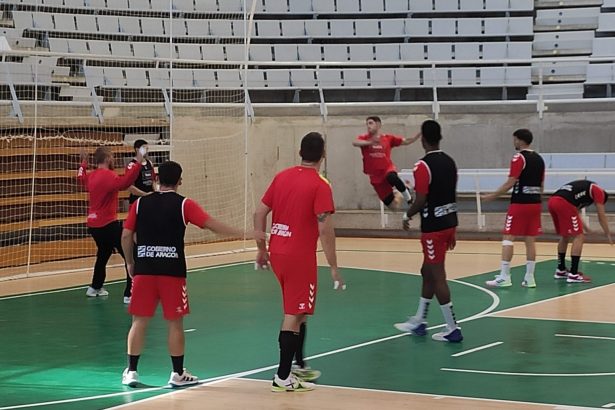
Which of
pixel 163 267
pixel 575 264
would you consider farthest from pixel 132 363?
pixel 575 264

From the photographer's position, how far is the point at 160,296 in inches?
337

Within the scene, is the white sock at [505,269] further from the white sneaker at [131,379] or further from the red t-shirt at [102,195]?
the white sneaker at [131,379]

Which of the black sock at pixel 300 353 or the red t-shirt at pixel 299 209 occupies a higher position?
the red t-shirt at pixel 299 209

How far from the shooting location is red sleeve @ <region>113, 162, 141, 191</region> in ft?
41.3

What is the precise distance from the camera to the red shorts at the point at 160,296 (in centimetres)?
847

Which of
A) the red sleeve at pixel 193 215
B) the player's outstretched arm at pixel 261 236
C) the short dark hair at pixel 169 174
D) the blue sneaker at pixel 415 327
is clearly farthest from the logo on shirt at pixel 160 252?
the blue sneaker at pixel 415 327

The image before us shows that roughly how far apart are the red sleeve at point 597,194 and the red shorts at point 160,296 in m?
8.22

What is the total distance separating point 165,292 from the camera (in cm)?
850

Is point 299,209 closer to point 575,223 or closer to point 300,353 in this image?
point 300,353

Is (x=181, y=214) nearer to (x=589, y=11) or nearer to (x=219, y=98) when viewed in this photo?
(x=219, y=98)

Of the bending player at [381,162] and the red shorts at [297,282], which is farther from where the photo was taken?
the bending player at [381,162]

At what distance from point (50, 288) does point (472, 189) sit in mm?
10456

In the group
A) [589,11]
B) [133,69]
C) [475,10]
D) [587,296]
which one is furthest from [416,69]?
Answer: [587,296]

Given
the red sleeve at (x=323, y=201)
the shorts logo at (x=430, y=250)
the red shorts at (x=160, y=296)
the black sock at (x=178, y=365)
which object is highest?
the red sleeve at (x=323, y=201)
